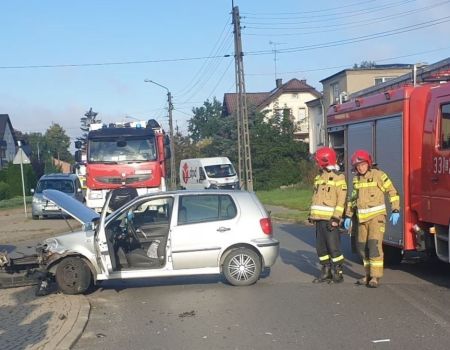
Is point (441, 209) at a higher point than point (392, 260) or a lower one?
higher

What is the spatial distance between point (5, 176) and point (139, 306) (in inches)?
1853

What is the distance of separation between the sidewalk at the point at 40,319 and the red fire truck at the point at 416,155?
470cm

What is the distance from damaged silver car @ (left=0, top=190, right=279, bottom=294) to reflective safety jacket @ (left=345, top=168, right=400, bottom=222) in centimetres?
142

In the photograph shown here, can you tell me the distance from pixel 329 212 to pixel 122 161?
10653 millimetres

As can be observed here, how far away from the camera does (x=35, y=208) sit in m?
25.9

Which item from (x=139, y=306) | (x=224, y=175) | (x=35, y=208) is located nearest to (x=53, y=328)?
(x=139, y=306)

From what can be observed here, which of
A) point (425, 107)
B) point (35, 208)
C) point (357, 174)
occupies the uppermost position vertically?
point (425, 107)

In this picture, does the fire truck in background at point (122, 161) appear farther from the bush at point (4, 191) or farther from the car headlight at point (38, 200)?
the bush at point (4, 191)

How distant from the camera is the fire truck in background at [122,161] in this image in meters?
18.9

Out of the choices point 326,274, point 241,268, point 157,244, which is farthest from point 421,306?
point 157,244

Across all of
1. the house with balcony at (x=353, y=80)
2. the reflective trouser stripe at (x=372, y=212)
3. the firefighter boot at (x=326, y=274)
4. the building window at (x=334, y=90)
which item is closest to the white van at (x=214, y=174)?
the house with balcony at (x=353, y=80)

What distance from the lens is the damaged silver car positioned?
916 cm

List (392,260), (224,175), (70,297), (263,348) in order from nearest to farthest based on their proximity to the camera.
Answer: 1. (263,348)
2. (70,297)
3. (392,260)
4. (224,175)

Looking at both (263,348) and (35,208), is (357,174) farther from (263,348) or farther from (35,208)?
(35,208)
